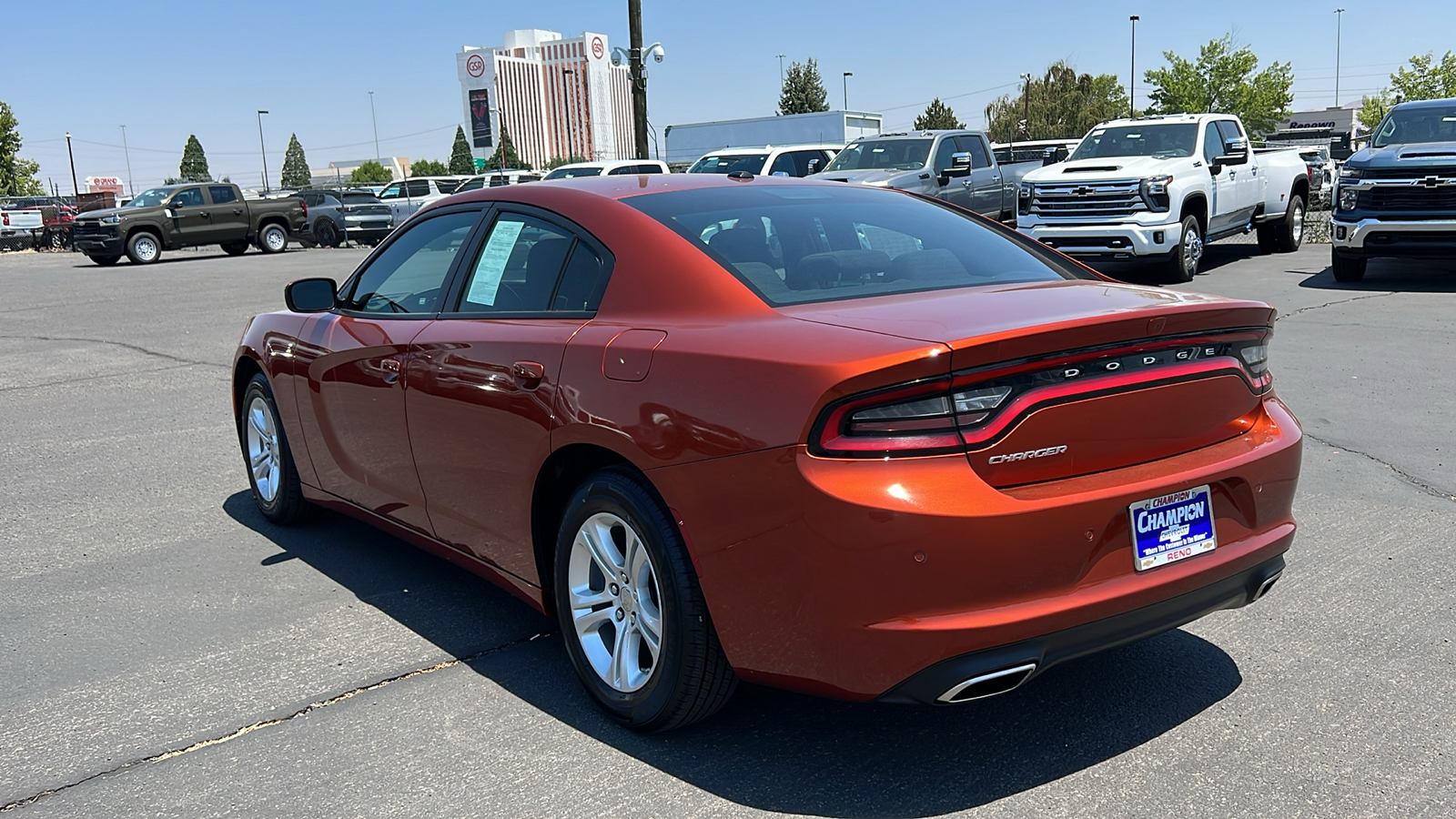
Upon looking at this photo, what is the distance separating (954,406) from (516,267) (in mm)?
1829

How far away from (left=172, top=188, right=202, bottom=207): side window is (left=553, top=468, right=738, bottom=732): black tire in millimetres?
28856

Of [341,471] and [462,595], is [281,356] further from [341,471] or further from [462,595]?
[462,595]

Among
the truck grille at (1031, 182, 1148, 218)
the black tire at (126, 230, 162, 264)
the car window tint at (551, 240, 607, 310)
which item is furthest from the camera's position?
the black tire at (126, 230, 162, 264)

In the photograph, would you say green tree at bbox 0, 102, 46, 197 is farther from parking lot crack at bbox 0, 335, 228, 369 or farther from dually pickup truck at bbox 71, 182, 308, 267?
parking lot crack at bbox 0, 335, 228, 369

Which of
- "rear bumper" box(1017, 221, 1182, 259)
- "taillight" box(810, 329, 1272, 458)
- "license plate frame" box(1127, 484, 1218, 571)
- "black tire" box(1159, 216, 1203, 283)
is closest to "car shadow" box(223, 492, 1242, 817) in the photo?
"license plate frame" box(1127, 484, 1218, 571)

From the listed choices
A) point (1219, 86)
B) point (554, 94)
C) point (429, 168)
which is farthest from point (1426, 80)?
point (554, 94)

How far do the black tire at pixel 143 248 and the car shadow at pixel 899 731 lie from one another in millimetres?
27268

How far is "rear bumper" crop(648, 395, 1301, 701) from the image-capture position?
2.77 meters

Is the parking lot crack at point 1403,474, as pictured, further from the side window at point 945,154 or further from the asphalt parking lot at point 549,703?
the side window at point 945,154

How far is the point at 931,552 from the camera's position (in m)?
2.76

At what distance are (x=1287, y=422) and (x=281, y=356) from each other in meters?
4.05

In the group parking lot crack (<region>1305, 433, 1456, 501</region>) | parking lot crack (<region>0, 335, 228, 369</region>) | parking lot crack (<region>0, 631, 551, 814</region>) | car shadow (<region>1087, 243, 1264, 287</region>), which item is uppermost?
parking lot crack (<region>0, 335, 228, 369</region>)

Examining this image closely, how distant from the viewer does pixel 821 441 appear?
9.21 feet

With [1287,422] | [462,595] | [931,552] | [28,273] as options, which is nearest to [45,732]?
[462,595]
